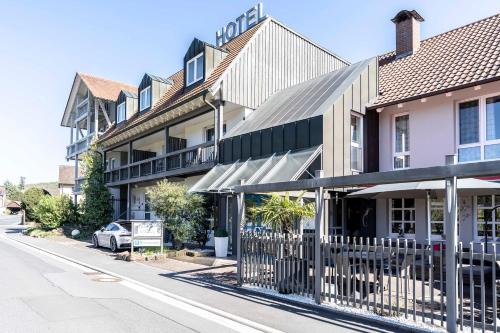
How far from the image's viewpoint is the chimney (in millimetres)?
18500

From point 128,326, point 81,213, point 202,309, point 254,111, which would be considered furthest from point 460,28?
point 81,213

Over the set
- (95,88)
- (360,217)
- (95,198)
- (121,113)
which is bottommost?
(360,217)

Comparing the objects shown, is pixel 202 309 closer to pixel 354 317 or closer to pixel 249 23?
pixel 354 317

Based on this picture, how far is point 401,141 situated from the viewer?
51.2 ft

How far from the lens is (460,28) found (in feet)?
57.4

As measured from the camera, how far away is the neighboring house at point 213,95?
1866 centimetres

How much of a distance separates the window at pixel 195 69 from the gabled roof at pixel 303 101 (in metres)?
4.17

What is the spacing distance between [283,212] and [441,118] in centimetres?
753

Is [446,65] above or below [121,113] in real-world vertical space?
below

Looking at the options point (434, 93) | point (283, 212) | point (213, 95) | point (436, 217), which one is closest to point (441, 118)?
point (434, 93)

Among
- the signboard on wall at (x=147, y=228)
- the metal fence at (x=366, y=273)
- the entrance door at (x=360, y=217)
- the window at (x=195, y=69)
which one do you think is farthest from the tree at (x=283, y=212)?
the window at (x=195, y=69)

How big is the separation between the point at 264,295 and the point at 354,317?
2366 mm

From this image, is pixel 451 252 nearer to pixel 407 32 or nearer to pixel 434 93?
pixel 434 93

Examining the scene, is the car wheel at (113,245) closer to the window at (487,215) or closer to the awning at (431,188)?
the awning at (431,188)
